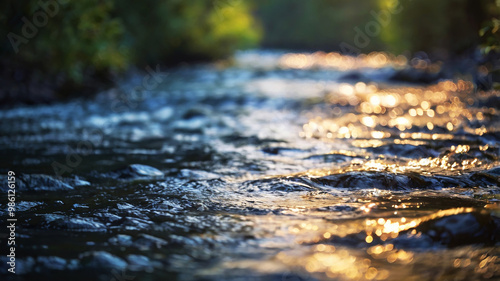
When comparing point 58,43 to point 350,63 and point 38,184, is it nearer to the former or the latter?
point 38,184

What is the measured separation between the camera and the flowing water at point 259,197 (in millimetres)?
2867

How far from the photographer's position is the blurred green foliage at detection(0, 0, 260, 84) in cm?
1184

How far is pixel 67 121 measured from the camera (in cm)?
964

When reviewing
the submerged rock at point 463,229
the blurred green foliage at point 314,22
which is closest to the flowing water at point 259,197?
the submerged rock at point 463,229

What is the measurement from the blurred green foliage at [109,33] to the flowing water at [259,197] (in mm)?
3323

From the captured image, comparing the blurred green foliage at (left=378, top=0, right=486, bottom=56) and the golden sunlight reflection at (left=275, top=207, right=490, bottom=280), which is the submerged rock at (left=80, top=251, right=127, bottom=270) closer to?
the golden sunlight reflection at (left=275, top=207, right=490, bottom=280)

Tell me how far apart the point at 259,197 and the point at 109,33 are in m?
9.89

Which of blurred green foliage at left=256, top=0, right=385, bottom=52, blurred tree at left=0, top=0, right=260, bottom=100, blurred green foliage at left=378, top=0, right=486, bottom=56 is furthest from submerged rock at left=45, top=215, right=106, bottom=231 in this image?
blurred green foliage at left=256, top=0, right=385, bottom=52

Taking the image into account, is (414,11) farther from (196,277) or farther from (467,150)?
(196,277)

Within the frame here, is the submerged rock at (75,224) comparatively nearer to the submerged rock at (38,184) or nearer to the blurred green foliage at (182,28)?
the submerged rock at (38,184)

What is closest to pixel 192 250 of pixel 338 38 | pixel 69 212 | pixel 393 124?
pixel 69 212

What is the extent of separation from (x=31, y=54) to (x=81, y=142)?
23.0 feet

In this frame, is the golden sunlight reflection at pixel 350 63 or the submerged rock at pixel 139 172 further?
the golden sunlight reflection at pixel 350 63

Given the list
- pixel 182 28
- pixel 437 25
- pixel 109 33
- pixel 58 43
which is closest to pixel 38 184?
pixel 58 43
